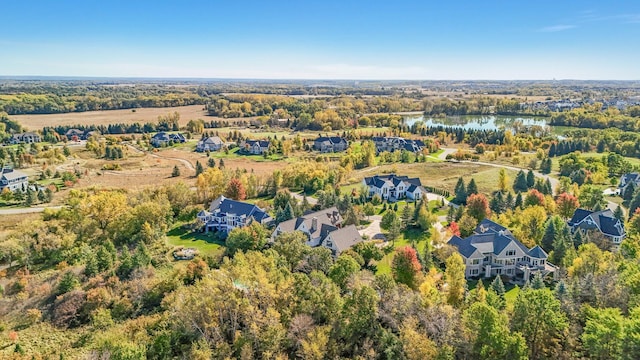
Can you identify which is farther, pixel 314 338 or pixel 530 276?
pixel 530 276

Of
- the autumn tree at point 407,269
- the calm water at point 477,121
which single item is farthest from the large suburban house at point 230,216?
the calm water at point 477,121

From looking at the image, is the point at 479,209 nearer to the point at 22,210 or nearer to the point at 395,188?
the point at 395,188

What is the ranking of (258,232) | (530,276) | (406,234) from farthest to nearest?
(406,234)
(258,232)
(530,276)

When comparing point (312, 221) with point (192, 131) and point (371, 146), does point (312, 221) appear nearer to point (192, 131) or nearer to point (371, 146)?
point (371, 146)

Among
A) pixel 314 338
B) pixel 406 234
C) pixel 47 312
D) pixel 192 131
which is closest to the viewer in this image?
pixel 314 338

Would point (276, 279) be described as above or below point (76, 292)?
above

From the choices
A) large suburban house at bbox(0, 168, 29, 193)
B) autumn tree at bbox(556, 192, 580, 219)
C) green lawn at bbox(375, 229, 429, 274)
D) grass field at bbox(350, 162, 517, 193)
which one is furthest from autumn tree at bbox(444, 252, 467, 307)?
large suburban house at bbox(0, 168, 29, 193)

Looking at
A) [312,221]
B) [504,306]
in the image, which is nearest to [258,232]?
[312,221]
